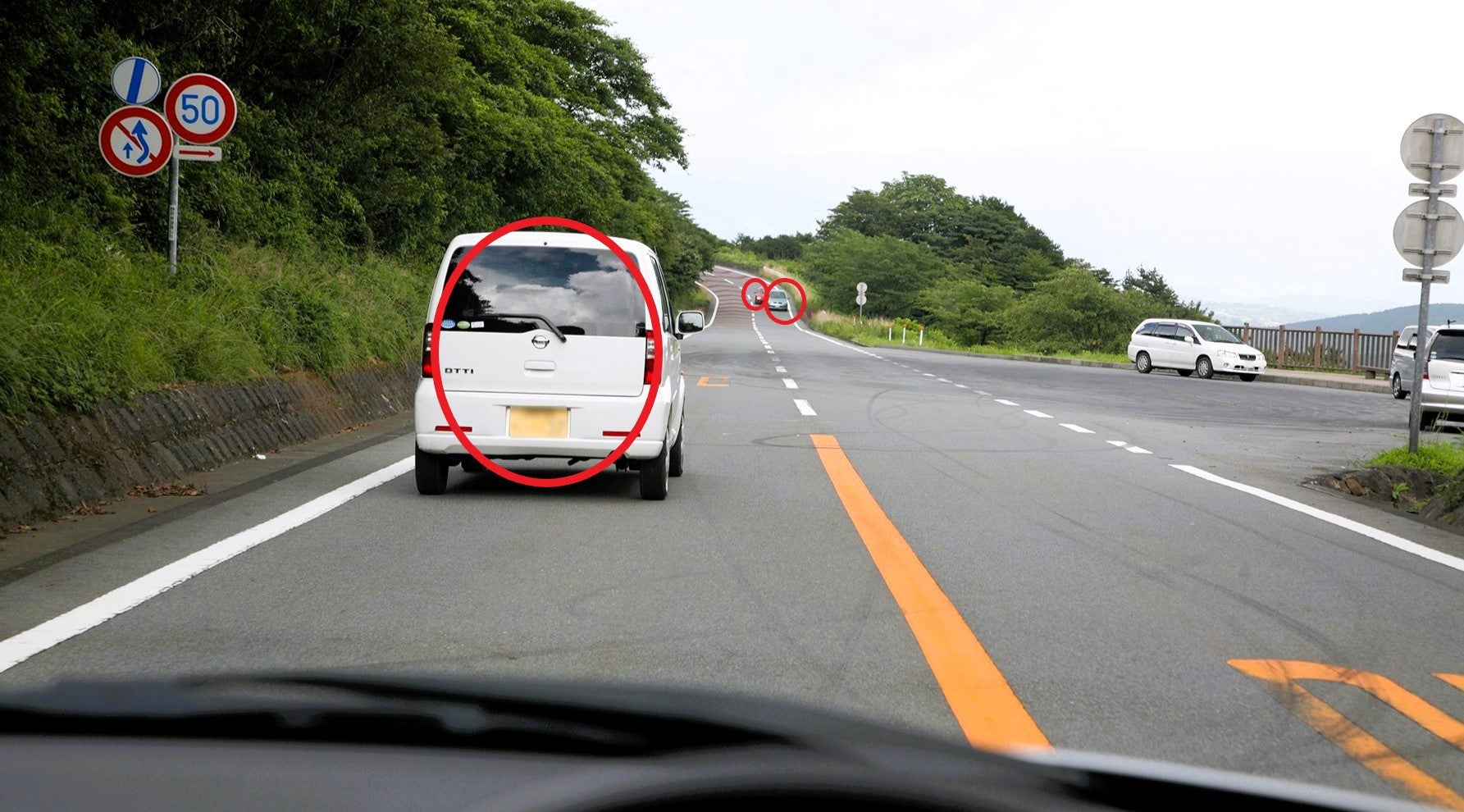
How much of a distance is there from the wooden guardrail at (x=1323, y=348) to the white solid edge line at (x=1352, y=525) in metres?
28.6

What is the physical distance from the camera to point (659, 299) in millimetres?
9336

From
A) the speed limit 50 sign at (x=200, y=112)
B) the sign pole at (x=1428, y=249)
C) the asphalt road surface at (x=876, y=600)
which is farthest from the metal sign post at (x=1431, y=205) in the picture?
the speed limit 50 sign at (x=200, y=112)

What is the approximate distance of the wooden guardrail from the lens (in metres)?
37.6

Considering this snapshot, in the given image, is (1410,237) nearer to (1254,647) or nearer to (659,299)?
(659,299)

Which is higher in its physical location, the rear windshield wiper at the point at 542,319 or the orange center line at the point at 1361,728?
the rear windshield wiper at the point at 542,319

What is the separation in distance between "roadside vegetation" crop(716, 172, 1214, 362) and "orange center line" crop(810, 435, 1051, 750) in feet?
135

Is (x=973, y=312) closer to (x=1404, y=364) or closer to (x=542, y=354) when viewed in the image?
(x=1404, y=364)

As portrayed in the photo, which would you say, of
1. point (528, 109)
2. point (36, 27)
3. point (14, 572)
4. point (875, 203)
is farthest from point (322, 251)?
point (875, 203)

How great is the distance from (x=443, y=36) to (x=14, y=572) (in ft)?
57.5

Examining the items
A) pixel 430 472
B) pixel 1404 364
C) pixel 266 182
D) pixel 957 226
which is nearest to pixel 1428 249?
pixel 430 472

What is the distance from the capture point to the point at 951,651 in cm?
496

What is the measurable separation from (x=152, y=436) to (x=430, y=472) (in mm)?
1986

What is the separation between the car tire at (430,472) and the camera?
884 centimetres

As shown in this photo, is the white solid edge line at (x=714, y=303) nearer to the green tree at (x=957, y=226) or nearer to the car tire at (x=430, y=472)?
the green tree at (x=957, y=226)
